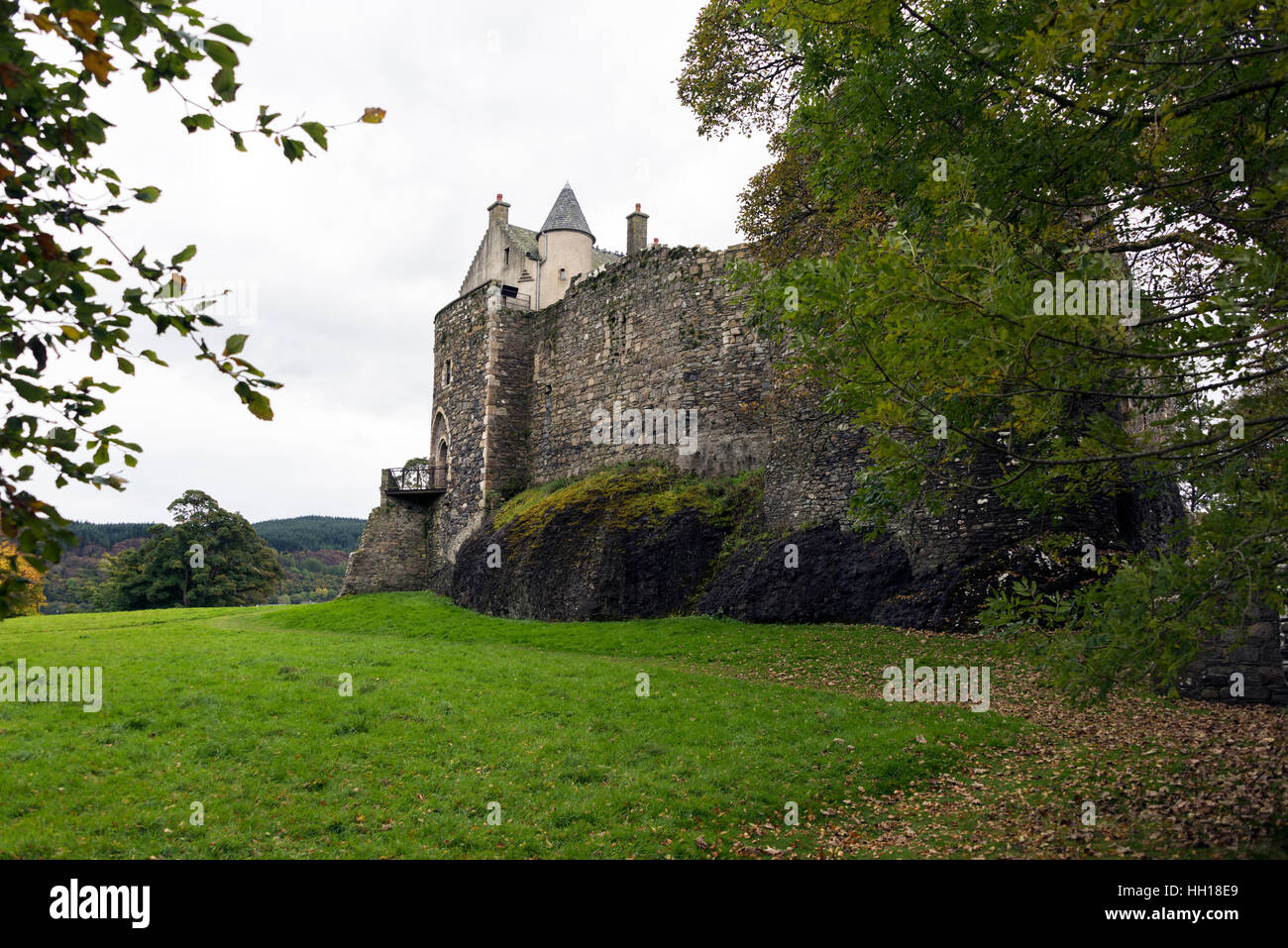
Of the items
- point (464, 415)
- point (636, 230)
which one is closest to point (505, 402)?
point (464, 415)

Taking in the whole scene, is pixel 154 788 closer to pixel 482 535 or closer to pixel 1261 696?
pixel 1261 696

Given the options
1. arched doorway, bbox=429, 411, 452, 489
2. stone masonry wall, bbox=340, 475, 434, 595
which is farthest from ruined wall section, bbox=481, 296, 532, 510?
stone masonry wall, bbox=340, 475, 434, 595

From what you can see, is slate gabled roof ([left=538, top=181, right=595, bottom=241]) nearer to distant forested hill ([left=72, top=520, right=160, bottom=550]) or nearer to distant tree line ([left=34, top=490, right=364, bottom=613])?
distant tree line ([left=34, top=490, right=364, bottom=613])

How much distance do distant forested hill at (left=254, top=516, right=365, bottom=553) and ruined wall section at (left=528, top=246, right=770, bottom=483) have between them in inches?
2074

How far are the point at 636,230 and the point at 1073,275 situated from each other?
30610mm

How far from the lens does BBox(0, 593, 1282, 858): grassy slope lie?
694cm

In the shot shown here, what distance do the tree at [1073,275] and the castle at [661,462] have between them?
A: 6239 mm

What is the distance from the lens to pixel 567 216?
1559 inches

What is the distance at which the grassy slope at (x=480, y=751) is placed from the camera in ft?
22.8

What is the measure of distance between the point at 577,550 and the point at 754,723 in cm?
1091

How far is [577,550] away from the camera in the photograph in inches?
800

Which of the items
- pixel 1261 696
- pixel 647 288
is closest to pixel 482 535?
pixel 647 288

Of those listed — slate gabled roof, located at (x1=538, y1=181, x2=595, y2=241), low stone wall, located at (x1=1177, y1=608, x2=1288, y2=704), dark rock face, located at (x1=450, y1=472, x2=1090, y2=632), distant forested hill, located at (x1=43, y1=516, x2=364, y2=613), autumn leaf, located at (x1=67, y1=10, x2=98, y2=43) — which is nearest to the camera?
autumn leaf, located at (x1=67, y1=10, x2=98, y2=43)

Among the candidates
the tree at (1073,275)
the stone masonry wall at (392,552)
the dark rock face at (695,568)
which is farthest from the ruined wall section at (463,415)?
the tree at (1073,275)
